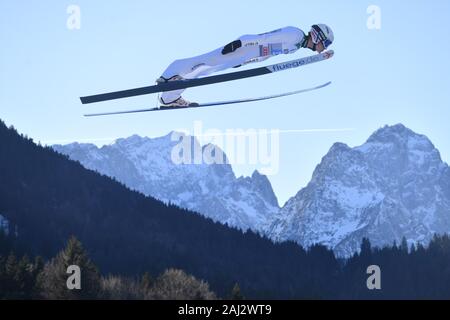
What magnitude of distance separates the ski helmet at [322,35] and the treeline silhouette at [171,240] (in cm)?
10546

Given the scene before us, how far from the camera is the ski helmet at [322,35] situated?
134 ft

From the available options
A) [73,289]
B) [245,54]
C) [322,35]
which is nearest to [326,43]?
[322,35]

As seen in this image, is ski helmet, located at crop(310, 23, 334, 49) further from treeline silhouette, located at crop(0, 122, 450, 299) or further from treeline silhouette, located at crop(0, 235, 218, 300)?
treeline silhouette, located at crop(0, 122, 450, 299)

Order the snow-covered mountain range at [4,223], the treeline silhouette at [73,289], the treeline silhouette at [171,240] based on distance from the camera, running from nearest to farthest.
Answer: the treeline silhouette at [73,289]
the snow-covered mountain range at [4,223]
the treeline silhouette at [171,240]

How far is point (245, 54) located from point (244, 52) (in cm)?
9

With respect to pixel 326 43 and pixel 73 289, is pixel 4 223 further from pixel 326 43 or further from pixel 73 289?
pixel 326 43

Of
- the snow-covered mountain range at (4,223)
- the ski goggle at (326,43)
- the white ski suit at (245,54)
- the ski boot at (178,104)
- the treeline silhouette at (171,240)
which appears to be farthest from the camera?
the treeline silhouette at (171,240)

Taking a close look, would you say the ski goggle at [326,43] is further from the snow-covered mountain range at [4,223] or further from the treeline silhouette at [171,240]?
the snow-covered mountain range at [4,223]

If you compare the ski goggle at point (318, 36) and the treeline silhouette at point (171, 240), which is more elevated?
the ski goggle at point (318, 36)

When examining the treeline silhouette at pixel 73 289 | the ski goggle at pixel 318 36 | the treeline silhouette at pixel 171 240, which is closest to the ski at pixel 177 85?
the ski goggle at pixel 318 36

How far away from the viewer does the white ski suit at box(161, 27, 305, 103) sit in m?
39.2

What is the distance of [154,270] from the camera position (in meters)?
138

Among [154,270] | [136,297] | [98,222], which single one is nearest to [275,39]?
[136,297]
